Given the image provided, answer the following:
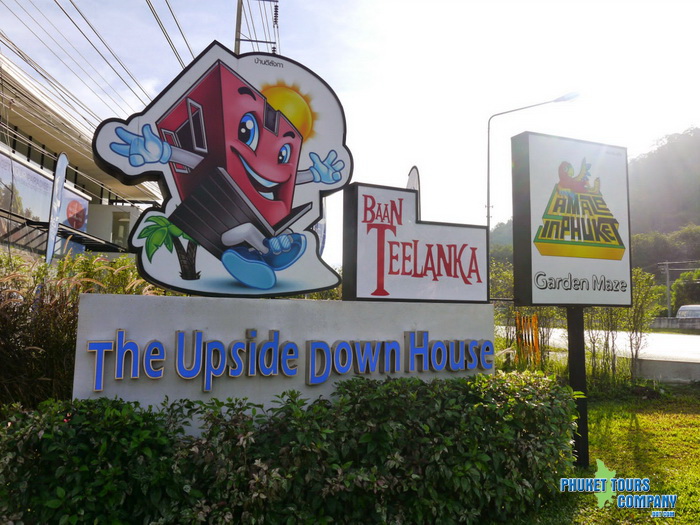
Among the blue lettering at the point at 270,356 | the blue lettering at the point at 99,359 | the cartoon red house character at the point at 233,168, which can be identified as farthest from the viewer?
the cartoon red house character at the point at 233,168

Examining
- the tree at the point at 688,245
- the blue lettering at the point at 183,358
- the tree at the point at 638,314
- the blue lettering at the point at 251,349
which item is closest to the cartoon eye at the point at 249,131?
the blue lettering at the point at 251,349

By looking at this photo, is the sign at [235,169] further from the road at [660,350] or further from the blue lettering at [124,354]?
the road at [660,350]

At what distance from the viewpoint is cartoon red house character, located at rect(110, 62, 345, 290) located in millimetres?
5551

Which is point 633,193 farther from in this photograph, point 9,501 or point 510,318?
point 9,501

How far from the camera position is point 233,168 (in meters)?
5.80

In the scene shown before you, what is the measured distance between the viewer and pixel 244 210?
580 cm

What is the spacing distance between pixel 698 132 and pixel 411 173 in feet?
330

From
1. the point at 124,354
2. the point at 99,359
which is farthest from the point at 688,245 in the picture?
the point at 99,359

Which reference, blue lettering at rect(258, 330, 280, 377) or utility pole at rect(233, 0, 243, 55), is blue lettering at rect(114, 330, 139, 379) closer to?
blue lettering at rect(258, 330, 280, 377)

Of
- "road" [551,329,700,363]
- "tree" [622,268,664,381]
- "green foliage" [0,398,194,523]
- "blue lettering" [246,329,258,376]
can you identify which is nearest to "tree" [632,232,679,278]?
"road" [551,329,700,363]

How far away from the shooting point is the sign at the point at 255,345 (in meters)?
4.84

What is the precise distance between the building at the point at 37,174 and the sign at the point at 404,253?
10478 millimetres

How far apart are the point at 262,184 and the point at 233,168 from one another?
0.37m

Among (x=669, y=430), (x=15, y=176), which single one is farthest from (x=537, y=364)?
(x=15, y=176)
